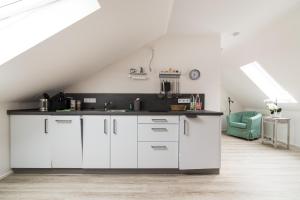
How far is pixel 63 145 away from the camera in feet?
9.12

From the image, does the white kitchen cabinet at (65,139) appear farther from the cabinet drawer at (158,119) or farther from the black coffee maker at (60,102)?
the cabinet drawer at (158,119)

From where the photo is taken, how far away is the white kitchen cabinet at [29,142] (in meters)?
2.77

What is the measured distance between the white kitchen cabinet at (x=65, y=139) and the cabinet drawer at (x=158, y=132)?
0.87 meters

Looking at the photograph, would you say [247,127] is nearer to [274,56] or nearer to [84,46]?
[274,56]

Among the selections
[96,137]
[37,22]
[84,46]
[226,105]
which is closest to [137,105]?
[96,137]

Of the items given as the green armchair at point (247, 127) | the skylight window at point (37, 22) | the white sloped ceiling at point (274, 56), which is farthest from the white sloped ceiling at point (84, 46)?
the green armchair at point (247, 127)

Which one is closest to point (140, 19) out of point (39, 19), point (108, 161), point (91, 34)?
point (91, 34)

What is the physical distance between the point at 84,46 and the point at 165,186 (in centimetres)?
199

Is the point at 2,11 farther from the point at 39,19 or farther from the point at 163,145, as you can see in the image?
the point at 163,145

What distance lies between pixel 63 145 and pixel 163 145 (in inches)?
55.0

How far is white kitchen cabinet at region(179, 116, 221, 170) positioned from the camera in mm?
2795

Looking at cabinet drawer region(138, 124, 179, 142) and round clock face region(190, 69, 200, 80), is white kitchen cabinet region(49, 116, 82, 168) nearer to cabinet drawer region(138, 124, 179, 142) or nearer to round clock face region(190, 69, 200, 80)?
cabinet drawer region(138, 124, 179, 142)

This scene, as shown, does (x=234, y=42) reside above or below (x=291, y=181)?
above

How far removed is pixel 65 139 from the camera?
9.12ft
